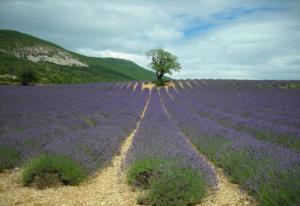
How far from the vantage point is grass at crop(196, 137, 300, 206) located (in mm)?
3120

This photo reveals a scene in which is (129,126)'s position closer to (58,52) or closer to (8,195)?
(8,195)

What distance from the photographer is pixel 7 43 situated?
84500 millimetres

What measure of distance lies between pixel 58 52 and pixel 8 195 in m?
97.7

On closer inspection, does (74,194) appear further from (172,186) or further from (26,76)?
(26,76)

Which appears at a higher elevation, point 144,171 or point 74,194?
point 144,171

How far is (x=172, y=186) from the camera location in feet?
12.1

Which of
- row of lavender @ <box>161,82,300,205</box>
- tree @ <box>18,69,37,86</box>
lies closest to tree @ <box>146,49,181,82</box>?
tree @ <box>18,69,37,86</box>

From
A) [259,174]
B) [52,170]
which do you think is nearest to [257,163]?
[259,174]

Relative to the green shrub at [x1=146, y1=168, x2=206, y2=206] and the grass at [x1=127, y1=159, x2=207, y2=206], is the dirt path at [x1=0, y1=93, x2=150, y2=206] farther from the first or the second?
the green shrub at [x1=146, y1=168, x2=206, y2=206]

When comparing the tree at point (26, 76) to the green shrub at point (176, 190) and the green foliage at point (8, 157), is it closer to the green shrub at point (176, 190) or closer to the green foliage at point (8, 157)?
the green foliage at point (8, 157)

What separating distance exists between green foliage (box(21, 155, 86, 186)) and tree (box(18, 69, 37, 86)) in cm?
3857

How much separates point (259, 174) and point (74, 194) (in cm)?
265

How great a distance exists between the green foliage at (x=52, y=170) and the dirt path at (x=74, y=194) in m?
0.14

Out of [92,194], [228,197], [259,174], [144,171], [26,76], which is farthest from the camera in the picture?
[26,76]
